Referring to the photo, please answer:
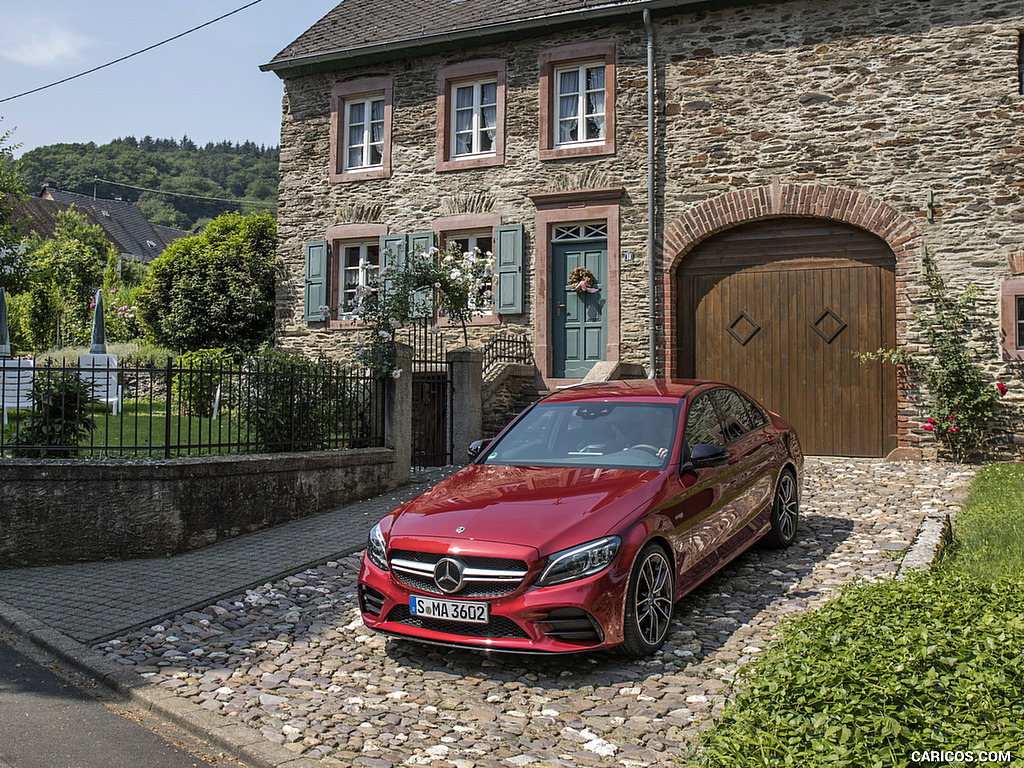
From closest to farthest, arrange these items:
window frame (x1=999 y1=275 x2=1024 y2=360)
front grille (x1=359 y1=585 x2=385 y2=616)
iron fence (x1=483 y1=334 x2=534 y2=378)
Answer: front grille (x1=359 y1=585 x2=385 y2=616) → window frame (x1=999 y1=275 x2=1024 y2=360) → iron fence (x1=483 y1=334 x2=534 y2=378)

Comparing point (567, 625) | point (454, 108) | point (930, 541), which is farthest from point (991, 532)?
point (454, 108)

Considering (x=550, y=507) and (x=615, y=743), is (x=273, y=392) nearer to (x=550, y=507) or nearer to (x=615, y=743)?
(x=550, y=507)

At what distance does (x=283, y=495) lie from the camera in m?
8.98

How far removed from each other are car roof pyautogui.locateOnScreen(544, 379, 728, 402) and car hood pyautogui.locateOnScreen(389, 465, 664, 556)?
96 cm

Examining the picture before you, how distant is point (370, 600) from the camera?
5.18m

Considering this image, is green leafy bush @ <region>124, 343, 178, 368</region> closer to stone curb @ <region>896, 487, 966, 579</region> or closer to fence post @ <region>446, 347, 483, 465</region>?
fence post @ <region>446, 347, 483, 465</region>

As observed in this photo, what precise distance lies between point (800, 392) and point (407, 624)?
10.2 meters

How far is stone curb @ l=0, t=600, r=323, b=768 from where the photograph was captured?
3.91 meters

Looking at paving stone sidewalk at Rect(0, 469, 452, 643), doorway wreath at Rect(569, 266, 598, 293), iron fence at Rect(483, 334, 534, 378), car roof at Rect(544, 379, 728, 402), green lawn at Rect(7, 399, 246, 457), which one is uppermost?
doorway wreath at Rect(569, 266, 598, 293)

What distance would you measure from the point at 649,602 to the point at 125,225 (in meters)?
73.8

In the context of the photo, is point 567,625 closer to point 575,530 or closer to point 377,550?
point 575,530

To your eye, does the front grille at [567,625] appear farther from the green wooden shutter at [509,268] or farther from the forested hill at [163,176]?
the forested hill at [163,176]

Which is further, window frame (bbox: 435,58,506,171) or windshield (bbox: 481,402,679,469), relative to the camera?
window frame (bbox: 435,58,506,171)

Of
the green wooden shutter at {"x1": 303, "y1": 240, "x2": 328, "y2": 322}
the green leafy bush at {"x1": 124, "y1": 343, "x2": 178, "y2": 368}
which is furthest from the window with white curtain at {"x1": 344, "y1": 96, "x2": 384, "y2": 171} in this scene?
the green leafy bush at {"x1": 124, "y1": 343, "x2": 178, "y2": 368}
